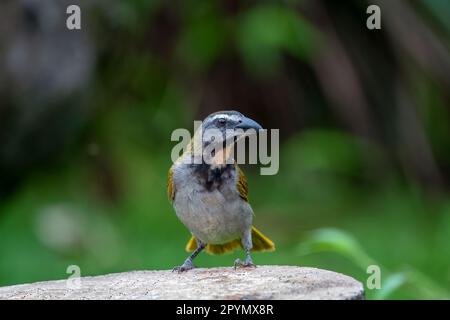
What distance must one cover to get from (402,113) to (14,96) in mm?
3390

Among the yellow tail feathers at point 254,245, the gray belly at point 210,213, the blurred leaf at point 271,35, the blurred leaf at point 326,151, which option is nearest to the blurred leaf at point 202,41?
the blurred leaf at point 271,35

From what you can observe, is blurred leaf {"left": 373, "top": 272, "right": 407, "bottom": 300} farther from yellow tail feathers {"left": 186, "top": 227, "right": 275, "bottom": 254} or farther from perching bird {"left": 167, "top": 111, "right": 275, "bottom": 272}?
yellow tail feathers {"left": 186, "top": 227, "right": 275, "bottom": 254}

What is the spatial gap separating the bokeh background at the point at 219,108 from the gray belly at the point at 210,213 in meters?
2.52

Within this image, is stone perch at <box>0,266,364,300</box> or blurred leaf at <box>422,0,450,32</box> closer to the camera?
stone perch at <box>0,266,364,300</box>

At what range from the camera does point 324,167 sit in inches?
355

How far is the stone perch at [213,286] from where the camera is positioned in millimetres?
3813

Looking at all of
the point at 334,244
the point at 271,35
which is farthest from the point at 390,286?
the point at 271,35

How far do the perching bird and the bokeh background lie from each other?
2.51m

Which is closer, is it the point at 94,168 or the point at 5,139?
the point at 5,139

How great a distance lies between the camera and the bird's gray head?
460cm

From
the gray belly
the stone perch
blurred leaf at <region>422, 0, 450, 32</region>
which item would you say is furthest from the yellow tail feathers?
blurred leaf at <region>422, 0, 450, 32</region>

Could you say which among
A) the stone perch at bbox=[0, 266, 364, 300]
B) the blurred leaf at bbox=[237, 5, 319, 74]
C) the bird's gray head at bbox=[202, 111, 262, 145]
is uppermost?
the blurred leaf at bbox=[237, 5, 319, 74]
